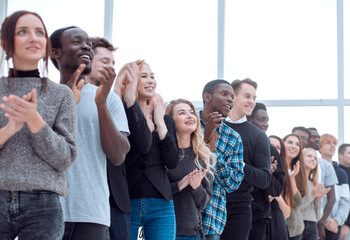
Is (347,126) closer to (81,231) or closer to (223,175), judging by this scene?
(223,175)

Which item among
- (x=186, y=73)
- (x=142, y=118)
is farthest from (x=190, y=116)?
(x=186, y=73)

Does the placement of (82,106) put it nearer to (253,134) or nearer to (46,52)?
(46,52)

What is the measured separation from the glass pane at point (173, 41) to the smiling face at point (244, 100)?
1979mm

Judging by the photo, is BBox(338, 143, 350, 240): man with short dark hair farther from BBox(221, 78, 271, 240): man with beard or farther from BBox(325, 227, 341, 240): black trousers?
BBox(221, 78, 271, 240): man with beard

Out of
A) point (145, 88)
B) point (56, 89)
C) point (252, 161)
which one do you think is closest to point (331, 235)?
point (252, 161)

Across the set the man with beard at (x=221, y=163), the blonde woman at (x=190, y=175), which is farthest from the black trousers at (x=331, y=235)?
the blonde woman at (x=190, y=175)

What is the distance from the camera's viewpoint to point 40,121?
167cm

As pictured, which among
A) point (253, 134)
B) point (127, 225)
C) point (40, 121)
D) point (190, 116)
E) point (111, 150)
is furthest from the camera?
point (253, 134)

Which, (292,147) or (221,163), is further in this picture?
(292,147)

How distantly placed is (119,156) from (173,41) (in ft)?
14.3

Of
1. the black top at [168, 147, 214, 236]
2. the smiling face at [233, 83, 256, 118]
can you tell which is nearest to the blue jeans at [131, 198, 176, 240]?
the black top at [168, 147, 214, 236]

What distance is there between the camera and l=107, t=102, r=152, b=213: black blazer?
7.50 ft

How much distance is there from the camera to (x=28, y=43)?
1.83m

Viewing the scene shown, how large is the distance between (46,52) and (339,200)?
487cm
